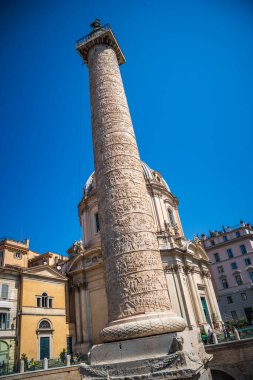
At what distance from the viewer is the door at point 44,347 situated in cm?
1884

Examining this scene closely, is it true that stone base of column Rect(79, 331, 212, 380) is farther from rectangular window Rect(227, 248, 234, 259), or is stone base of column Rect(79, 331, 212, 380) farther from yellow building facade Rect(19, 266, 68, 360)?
rectangular window Rect(227, 248, 234, 259)

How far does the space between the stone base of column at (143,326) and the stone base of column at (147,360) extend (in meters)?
0.13

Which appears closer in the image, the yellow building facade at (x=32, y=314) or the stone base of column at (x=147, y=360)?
the stone base of column at (x=147, y=360)

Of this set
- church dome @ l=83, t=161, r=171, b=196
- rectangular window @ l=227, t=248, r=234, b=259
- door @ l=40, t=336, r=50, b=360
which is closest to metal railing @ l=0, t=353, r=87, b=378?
door @ l=40, t=336, r=50, b=360

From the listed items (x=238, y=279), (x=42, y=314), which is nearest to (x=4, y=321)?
(x=42, y=314)

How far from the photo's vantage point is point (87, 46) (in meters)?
10.9

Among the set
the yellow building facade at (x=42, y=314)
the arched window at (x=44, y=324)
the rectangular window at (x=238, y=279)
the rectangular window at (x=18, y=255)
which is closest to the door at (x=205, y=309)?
the yellow building facade at (x=42, y=314)

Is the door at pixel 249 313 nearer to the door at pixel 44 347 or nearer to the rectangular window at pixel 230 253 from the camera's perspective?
the rectangular window at pixel 230 253

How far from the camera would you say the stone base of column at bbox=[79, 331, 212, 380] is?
4.64 meters

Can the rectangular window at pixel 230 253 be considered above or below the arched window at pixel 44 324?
above

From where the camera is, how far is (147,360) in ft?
16.0

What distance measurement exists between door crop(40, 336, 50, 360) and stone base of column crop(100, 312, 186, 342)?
16.0 meters

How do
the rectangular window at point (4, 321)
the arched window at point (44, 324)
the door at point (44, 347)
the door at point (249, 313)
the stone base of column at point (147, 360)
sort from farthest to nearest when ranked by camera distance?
1. the door at point (249, 313)
2. the arched window at point (44, 324)
3. the door at point (44, 347)
4. the rectangular window at point (4, 321)
5. the stone base of column at point (147, 360)

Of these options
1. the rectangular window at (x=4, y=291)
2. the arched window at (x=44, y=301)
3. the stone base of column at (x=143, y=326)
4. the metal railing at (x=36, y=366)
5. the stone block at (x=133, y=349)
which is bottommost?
the metal railing at (x=36, y=366)
